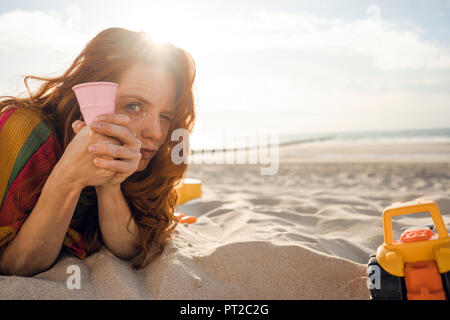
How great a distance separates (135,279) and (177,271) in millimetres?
183

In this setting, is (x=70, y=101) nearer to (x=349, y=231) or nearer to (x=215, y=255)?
(x=215, y=255)

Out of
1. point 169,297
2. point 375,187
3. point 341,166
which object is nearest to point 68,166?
point 169,297

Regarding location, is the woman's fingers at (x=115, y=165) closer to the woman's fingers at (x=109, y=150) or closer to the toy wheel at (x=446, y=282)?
the woman's fingers at (x=109, y=150)

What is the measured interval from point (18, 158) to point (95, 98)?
526 mm

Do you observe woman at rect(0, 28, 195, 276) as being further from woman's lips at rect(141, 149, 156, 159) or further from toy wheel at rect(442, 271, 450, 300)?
toy wheel at rect(442, 271, 450, 300)

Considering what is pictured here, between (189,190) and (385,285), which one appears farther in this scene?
(189,190)

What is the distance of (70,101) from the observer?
1614mm

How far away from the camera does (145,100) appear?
1.57m

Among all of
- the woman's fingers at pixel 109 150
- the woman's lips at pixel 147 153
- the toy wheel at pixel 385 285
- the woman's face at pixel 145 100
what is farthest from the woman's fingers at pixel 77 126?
the toy wheel at pixel 385 285

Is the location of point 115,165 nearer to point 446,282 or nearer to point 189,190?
point 446,282

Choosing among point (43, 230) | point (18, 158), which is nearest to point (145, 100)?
point (18, 158)

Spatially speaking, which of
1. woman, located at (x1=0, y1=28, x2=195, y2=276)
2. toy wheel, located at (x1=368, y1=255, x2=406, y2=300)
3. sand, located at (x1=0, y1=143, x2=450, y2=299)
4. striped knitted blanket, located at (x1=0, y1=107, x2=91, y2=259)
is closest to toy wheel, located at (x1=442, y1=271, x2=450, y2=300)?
toy wheel, located at (x1=368, y1=255, x2=406, y2=300)

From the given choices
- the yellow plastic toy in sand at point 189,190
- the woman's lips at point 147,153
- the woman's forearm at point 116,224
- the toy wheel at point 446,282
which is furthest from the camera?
the yellow plastic toy in sand at point 189,190

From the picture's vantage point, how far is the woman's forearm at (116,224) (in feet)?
5.10
